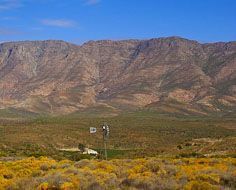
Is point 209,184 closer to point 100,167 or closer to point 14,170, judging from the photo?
point 100,167

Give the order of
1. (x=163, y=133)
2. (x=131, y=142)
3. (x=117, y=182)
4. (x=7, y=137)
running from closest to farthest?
1. (x=117, y=182)
2. (x=7, y=137)
3. (x=131, y=142)
4. (x=163, y=133)

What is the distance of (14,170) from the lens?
27.0 m

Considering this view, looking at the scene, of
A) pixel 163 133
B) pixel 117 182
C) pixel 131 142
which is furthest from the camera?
pixel 163 133

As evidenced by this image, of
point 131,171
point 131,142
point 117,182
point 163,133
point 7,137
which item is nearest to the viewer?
point 117,182

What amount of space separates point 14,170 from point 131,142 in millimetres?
98542

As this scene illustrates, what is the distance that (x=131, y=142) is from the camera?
125 metres

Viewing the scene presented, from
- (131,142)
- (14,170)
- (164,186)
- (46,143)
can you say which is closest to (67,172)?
(14,170)

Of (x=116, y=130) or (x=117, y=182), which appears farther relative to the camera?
(x=116, y=130)

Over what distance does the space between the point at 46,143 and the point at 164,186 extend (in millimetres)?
92952

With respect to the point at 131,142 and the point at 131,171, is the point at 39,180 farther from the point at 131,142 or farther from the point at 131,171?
the point at 131,142

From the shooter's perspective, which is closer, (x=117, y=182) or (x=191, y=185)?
(x=191, y=185)

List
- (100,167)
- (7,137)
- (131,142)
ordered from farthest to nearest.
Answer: (131,142), (7,137), (100,167)

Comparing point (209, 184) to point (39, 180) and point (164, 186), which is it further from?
point (39, 180)

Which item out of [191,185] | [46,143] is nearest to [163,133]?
[46,143]
